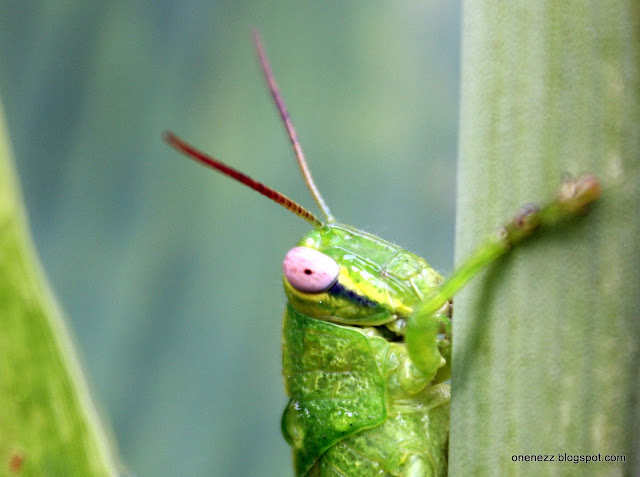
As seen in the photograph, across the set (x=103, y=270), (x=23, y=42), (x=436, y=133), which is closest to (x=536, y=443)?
(x=103, y=270)

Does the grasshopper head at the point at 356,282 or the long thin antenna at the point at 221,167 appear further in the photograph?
the grasshopper head at the point at 356,282

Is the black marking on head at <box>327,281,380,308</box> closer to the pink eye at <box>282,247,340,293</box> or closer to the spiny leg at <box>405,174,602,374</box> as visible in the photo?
the pink eye at <box>282,247,340,293</box>

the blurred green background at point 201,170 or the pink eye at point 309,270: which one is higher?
the blurred green background at point 201,170

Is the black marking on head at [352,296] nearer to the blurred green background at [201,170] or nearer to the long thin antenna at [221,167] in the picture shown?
the long thin antenna at [221,167]

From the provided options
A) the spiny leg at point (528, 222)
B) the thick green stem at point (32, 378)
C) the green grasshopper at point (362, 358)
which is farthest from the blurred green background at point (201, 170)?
the spiny leg at point (528, 222)

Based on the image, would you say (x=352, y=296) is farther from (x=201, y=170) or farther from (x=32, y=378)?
(x=201, y=170)

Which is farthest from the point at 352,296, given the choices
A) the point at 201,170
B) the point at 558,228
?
the point at 201,170
